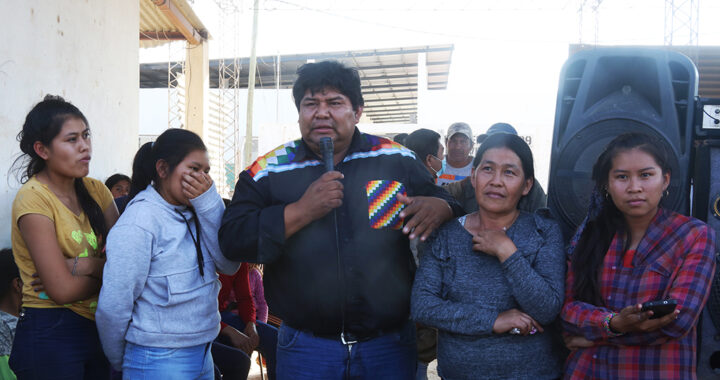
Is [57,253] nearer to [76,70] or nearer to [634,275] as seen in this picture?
[634,275]

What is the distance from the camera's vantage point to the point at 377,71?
62.5 ft

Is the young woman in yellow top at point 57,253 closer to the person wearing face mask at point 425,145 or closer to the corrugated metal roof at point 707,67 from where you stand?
the person wearing face mask at point 425,145

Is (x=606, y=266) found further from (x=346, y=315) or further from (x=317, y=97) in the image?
(x=317, y=97)

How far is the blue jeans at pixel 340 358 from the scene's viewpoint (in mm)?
1954

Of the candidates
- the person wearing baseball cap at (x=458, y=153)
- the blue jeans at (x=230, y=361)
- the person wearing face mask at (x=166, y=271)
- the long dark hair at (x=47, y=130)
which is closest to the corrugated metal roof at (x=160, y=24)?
the person wearing baseball cap at (x=458, y=153)

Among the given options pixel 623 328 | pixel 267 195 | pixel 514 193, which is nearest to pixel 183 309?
pixel 267 195

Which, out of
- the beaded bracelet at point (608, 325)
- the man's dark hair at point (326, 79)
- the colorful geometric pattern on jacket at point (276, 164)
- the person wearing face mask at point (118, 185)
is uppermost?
the man's dark hair at point (326, 79)

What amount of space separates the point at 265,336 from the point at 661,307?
264 cm

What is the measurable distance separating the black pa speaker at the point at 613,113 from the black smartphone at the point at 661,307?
0.64 m

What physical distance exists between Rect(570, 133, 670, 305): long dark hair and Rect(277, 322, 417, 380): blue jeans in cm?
69

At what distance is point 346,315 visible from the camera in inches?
77.2

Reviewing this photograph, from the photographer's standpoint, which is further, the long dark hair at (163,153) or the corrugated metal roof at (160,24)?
the corrugated metal roof at (160,24)

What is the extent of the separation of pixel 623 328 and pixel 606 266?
9.8 inches

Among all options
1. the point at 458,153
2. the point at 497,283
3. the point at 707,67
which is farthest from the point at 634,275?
the point at 707,67
